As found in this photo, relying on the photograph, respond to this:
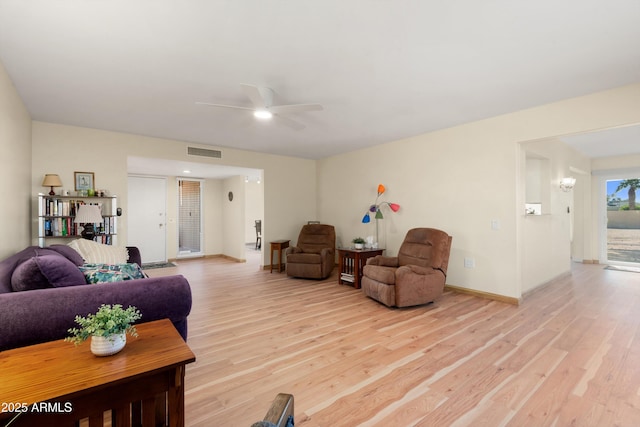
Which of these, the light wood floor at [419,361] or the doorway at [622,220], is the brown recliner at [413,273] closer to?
the light wood floor at [419,361]

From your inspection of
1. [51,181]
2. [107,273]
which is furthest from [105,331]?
[51,181]

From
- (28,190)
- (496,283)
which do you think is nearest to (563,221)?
(496,283)

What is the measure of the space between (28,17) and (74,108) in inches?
77.2

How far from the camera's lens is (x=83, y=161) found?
171 inches

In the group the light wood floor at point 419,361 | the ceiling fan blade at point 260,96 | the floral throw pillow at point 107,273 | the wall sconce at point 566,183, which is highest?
the ceiling fan blade at point 260,96

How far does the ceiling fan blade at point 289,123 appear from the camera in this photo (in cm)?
393

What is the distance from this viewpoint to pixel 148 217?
284 inches

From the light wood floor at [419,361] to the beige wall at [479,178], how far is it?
0.58 meters

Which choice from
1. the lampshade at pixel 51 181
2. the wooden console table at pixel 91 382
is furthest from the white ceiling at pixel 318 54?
the wooden console table at pixel 91 382

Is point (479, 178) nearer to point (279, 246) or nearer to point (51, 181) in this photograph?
point (279, 246)

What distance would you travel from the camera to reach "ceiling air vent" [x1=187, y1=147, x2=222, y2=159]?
5266 millimetres

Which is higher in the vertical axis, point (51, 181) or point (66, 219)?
point (51, 181)

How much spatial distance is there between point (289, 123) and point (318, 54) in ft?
6.07

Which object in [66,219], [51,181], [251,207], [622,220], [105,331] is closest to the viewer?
[105,331]
